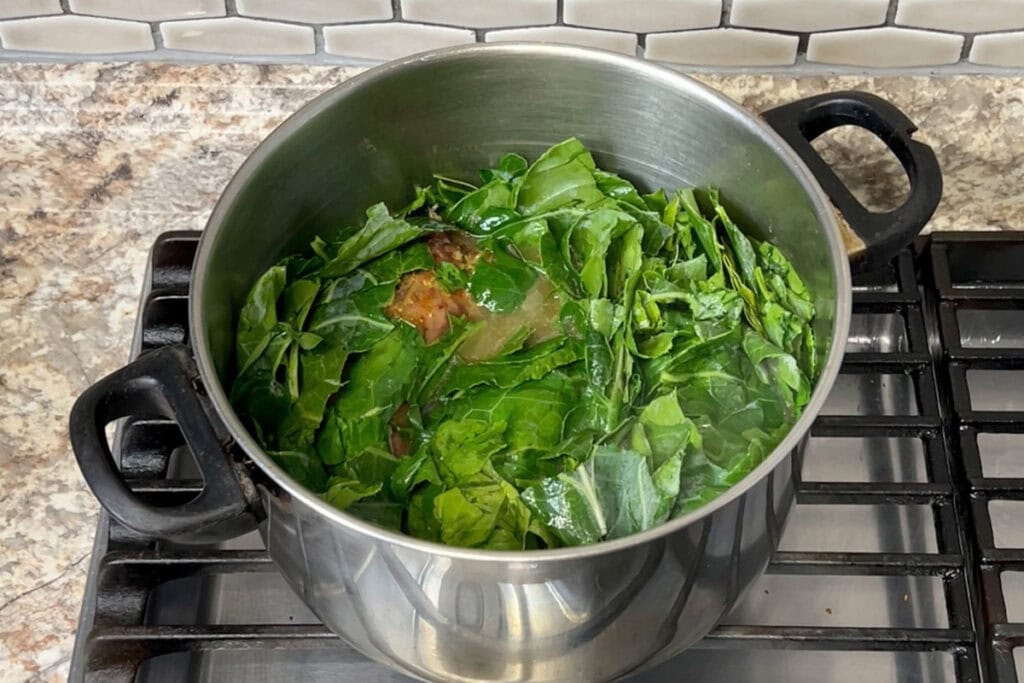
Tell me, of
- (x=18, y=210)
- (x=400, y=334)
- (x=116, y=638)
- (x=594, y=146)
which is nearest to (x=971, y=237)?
(x=594, y=146)

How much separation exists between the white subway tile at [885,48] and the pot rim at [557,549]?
19 centimetres

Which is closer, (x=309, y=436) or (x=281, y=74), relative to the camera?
(x=309, y=436)

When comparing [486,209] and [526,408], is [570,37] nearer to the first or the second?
[486,209]

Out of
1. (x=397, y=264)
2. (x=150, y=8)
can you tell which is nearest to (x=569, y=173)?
(x=397, y=264)

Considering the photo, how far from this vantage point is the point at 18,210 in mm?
1028

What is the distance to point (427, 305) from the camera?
875 mm

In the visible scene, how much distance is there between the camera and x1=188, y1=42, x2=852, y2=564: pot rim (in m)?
0.58

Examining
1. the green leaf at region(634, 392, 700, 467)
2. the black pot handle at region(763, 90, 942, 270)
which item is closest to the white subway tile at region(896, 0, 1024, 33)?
the black pot handle at region(763, 90, 942, 270)

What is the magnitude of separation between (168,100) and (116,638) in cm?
47

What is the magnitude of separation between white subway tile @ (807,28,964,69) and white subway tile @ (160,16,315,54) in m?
0.44

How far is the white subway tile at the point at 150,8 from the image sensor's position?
36.1 inches

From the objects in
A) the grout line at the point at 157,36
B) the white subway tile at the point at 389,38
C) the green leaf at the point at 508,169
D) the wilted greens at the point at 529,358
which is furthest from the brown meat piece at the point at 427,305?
the grout line at the point at 157,36

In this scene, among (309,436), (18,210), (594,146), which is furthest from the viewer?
(18,210)

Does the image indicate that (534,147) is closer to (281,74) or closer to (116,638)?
(281,74)
